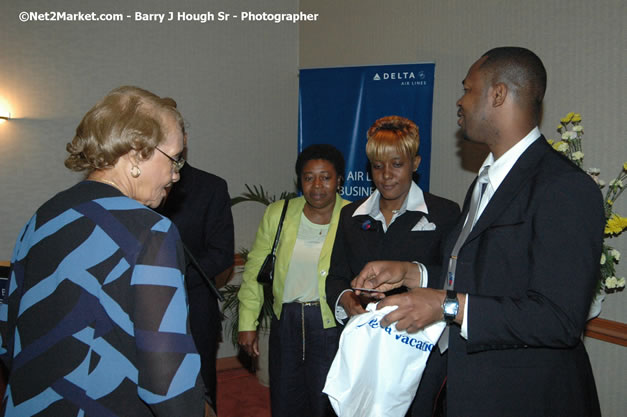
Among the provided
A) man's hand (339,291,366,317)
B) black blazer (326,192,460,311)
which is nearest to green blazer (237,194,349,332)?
black blazer (326,192,460,311)

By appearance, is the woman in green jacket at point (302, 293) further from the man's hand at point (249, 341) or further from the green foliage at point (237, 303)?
the green foliage at point (237, 303)

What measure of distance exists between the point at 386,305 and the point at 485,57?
2.97ft

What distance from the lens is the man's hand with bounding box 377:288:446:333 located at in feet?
4.73

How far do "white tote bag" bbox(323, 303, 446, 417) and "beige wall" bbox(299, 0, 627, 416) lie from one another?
1.79 meters

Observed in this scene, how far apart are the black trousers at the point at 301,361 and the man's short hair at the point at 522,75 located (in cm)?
157

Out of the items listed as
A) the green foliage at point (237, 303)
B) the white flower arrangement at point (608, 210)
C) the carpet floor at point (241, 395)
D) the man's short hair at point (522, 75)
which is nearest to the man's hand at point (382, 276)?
the man's short hair at point (522, 75)

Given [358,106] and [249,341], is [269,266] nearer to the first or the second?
[249,341]

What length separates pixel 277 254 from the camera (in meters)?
2.87

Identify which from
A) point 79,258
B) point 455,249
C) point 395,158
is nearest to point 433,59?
point 395,158

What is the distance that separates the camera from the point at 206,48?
4.73 m

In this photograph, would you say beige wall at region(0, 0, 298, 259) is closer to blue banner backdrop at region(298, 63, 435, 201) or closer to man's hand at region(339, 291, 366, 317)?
blue banner backdrop at region(298, 63, 435, 201)

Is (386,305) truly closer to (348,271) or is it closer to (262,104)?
(348,271)

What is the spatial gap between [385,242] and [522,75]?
96cm

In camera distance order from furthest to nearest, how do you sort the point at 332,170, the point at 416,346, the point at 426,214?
the point at 332,170
the point at 426,214
the point at 416,346
